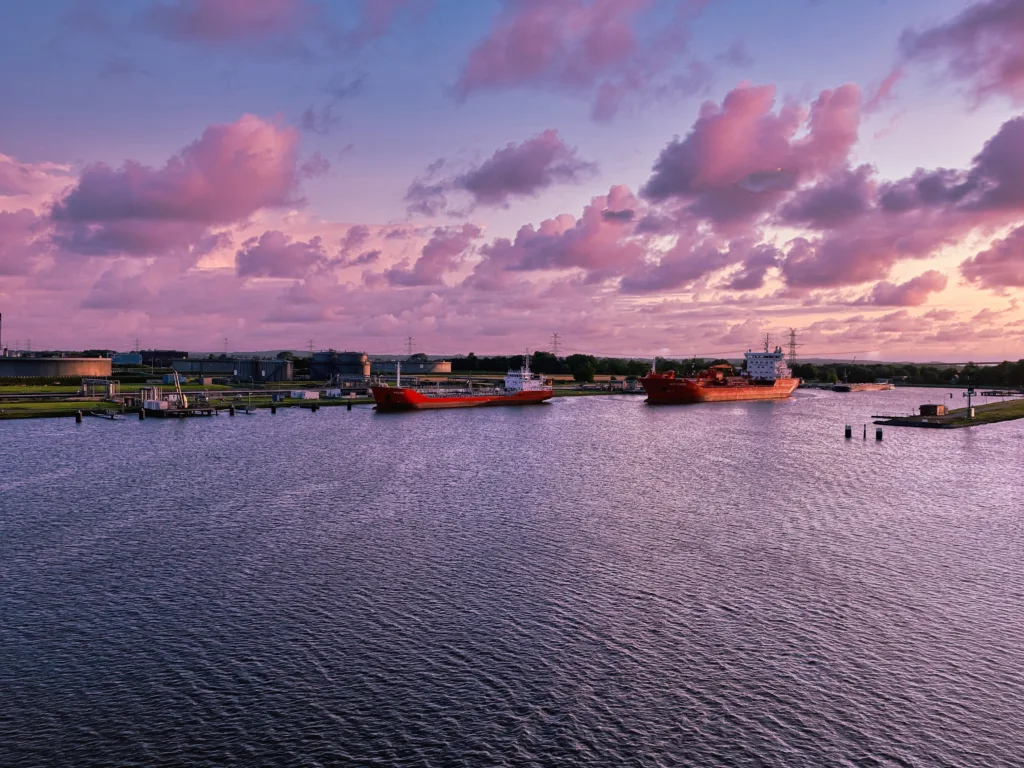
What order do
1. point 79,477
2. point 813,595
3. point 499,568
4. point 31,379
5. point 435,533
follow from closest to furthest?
point 813,595 → point 499,568 → point 435,533 → point 79,477 → point 31,379

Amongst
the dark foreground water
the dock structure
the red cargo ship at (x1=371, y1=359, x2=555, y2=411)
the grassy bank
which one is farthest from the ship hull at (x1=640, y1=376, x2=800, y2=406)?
the dark foreground water

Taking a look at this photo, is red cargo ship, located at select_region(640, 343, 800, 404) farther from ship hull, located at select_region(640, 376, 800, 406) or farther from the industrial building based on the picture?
the industrial building

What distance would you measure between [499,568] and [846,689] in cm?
1730

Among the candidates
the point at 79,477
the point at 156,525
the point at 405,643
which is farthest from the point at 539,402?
the point at 405,643

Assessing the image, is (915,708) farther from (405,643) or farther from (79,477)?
(79,477)

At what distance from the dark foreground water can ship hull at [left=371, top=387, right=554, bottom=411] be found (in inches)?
2904

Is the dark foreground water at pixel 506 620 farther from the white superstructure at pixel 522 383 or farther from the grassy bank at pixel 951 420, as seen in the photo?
the white superstructure at pixel 522 383

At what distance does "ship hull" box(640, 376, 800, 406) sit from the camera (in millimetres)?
166625

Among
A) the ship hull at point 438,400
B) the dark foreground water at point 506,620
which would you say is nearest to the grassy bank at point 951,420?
the dark foreground water at point 506,620

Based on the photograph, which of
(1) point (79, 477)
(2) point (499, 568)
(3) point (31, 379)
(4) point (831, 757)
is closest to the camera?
(4) point (831, 757)

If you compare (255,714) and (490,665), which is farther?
(490,665)

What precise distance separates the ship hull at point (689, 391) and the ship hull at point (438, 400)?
25.6 metres

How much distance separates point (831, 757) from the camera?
19.5 m

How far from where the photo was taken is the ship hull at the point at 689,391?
16662 cm
